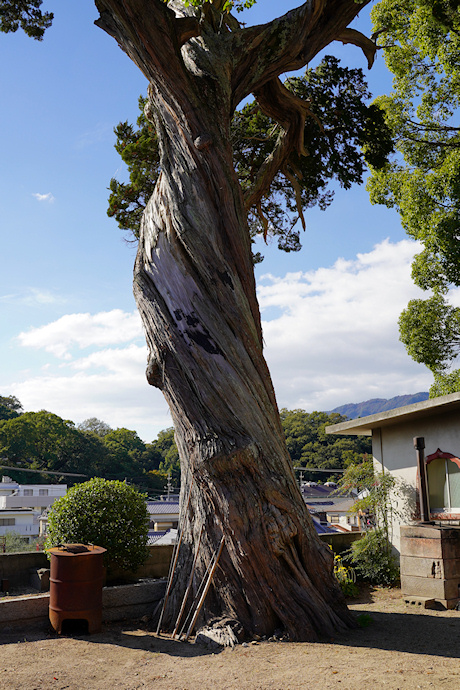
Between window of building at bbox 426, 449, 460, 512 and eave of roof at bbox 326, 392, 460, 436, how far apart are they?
2.61 feet

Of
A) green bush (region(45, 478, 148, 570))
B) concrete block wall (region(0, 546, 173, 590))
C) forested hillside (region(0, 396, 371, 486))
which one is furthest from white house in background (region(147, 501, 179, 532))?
green bush (region(45, 478, 148, 570))

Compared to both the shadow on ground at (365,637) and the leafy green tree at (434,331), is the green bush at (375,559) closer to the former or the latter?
the shadow on ground at (365,637)

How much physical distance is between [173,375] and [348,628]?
132 inches

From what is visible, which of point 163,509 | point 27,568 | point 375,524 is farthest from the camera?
point 163,509

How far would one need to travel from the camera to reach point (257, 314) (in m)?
7.38

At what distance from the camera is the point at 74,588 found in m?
5.66

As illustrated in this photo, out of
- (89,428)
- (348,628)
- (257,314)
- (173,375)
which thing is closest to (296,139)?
(257,314)

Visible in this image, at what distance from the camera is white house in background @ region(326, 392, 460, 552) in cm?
975

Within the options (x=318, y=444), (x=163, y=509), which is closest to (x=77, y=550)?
(x=163, y=509)

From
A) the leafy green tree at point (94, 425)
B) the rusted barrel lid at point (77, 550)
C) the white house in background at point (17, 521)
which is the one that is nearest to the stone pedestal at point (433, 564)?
the rusted barrel lid at point (77, 550)

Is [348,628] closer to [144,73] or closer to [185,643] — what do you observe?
[185,643]

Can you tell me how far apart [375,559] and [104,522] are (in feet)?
18.3

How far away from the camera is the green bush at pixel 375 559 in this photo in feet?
32.7

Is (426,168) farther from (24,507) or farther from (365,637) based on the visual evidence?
(24,507)
